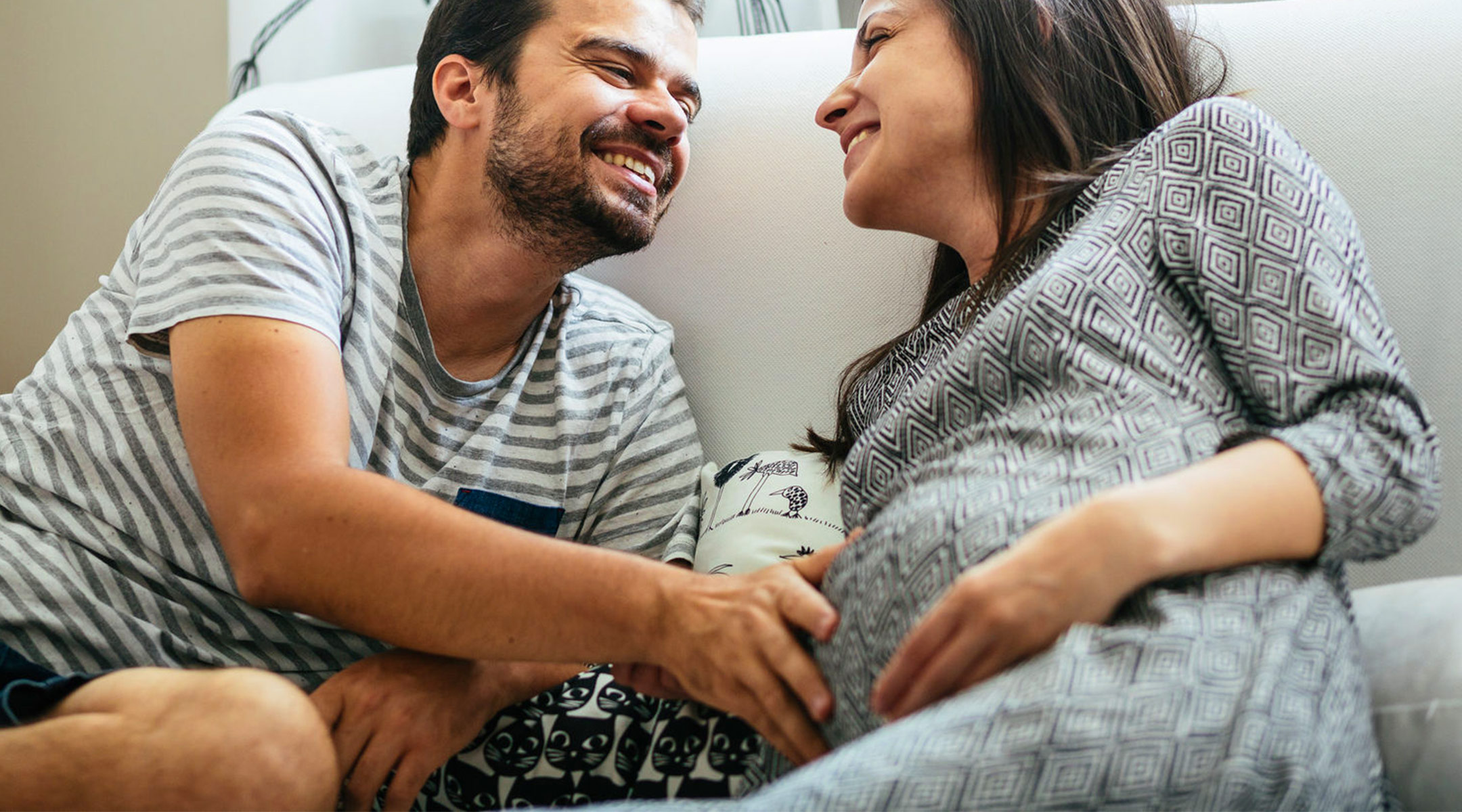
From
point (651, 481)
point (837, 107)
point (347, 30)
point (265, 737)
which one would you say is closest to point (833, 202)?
point (837, 107)

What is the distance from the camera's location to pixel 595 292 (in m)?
1.47

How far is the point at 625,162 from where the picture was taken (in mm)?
1394

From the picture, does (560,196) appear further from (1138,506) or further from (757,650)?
(1138,506)

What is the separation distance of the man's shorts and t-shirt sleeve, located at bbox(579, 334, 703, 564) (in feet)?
1.87

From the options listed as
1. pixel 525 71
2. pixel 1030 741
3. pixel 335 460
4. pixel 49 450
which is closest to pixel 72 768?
pixel 335 460

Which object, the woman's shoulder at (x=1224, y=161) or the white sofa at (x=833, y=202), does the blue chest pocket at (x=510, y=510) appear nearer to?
the white sofa at (x=833, y=202)

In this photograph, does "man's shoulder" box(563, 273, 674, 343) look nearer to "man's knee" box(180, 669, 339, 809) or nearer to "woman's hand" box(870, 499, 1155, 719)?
"man's knee" box(180, 669, 339, 809)

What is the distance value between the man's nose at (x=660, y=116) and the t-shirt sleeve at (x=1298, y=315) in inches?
26.2

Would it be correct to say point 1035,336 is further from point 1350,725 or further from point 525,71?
point 525,71

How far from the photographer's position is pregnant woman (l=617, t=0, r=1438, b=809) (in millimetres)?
621

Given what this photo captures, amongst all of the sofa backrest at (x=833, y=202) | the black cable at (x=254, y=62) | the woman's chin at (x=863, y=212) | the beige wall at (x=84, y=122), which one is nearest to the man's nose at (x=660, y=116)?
the sofa backrest at (x=833, y=202)

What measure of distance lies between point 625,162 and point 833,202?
0.92 ft

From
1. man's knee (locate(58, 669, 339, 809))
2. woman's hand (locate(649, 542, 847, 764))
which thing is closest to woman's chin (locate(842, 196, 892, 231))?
woman's hand (locate(649, 542, 847, 764))

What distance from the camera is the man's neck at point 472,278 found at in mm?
1316
